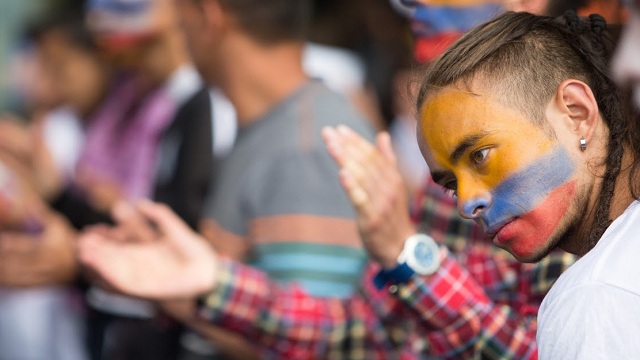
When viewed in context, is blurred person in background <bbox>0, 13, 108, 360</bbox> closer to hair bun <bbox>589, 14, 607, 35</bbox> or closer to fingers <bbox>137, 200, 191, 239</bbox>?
fingers <bbox>137, 200, 191, 239</bbox>

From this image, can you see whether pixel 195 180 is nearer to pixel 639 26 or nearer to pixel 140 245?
pixel 140 245

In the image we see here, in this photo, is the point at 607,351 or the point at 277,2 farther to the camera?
the point at 277,2

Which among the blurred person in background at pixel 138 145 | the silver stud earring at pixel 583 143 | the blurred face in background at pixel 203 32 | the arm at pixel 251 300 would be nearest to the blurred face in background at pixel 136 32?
the blurred person in background at pixel 138 145

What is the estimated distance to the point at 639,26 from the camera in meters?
1.90

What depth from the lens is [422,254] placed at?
8.96ft

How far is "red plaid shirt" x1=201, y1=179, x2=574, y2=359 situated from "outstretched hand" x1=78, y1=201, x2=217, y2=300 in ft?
0.21

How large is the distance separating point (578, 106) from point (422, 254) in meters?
0.86

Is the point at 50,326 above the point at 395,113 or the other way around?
the other way around

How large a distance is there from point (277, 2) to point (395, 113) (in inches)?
66.1

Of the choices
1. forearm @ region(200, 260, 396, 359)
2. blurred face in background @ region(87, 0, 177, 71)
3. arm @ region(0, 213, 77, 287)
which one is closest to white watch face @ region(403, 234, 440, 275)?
forearm @ region(200, 260, 396, 359)

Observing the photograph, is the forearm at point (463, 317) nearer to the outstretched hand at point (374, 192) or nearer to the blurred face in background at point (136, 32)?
the outstretched hand at point (374, 192)

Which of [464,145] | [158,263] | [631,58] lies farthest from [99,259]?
[631,58]

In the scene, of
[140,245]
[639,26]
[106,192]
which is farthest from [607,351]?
[106,192]

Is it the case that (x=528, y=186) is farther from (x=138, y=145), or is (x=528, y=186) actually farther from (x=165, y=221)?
(x=138, y=145)
